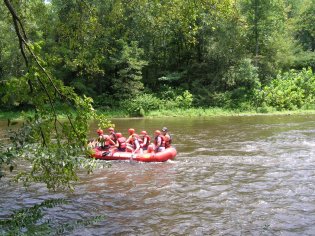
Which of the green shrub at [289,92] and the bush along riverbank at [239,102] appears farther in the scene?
the green shrub at [289,92]

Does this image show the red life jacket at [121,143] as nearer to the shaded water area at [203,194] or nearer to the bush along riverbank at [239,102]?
the shaded water area at [203,194]

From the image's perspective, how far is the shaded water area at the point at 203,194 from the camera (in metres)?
7.40

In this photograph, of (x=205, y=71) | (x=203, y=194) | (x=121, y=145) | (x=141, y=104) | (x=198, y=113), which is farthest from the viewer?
(x=205, y=71)

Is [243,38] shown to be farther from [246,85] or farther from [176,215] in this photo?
[176,215]

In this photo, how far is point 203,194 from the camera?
9.37 meters

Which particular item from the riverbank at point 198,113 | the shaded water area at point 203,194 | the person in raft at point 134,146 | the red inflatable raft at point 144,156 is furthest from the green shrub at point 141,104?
the red inflatable raft at point 144,156

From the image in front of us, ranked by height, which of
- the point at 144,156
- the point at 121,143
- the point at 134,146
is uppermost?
the point at 121,143

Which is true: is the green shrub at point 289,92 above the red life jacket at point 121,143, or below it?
above

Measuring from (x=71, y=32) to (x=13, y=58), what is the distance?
82.9 feet

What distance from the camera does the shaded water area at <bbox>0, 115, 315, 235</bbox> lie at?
7402 millimetres

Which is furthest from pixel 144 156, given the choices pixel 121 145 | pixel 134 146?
pixel 121 145

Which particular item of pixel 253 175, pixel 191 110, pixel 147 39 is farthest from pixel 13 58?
pixel 253 175

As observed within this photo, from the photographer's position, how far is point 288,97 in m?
28.3

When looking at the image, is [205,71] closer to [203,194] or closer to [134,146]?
[134,146]
